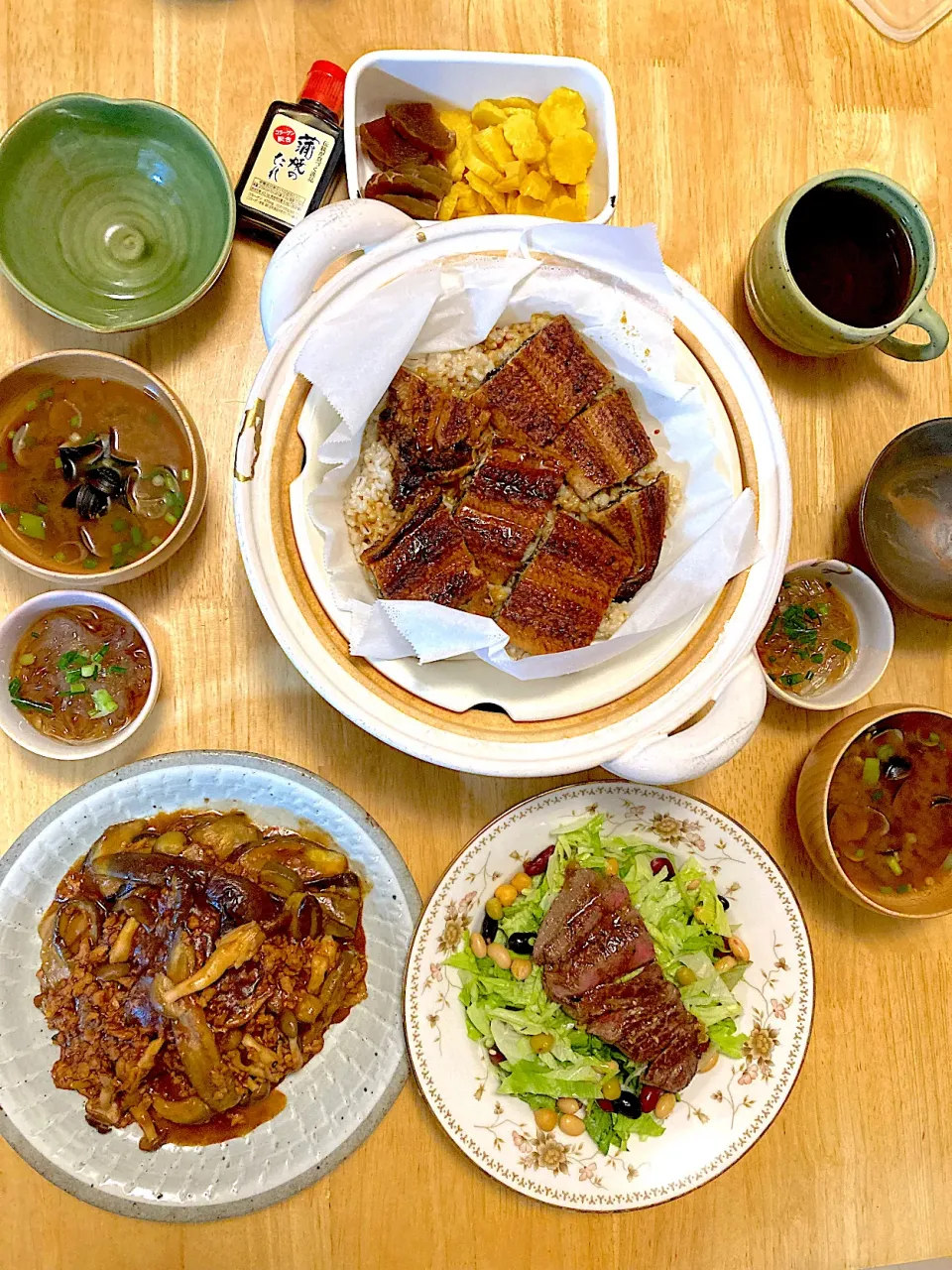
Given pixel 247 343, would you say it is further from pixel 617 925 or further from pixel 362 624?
pixel 617 925

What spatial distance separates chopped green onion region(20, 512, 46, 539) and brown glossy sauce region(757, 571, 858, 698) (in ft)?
5.68

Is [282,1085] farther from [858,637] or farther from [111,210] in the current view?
[111,210]

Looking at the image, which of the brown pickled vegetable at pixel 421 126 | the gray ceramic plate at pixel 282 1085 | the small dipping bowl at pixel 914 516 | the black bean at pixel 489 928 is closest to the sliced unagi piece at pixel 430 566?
the gray ceramic plate at pixel 282 1085

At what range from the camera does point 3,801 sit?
209 centimetres

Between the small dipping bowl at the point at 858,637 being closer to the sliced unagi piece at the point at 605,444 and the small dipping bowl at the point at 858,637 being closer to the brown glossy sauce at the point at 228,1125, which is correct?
the sliced unagi piece at the point at 605,444

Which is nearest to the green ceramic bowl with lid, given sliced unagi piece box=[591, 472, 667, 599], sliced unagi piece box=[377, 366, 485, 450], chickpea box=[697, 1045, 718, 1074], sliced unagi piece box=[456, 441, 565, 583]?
sliced unagi piece box=[377, 366, 485, 450]

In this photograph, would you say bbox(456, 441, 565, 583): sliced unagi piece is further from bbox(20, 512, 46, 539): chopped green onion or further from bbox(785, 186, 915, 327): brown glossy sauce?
bbox(20, 512, 46, 539): chopped green onion

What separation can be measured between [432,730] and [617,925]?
751 millimetres

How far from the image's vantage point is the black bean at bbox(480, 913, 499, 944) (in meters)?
2.13

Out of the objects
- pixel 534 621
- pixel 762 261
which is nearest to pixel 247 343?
pixel 534 621

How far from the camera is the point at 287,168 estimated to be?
203cm

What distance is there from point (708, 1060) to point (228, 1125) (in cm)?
117

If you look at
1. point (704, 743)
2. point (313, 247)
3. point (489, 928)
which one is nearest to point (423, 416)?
point (313, 247)

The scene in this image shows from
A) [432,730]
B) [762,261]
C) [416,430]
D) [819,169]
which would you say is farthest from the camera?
[819,169]
